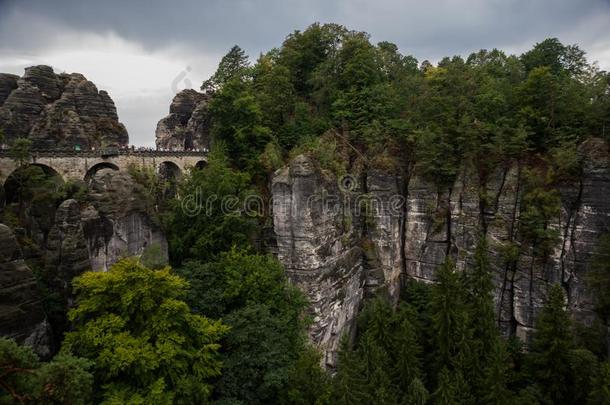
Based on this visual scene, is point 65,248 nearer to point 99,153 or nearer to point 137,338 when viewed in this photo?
point 137,338

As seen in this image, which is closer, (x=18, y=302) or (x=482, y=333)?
(x=18, y=302)

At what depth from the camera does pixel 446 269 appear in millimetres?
21406

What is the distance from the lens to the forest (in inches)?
626

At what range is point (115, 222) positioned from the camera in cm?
2103

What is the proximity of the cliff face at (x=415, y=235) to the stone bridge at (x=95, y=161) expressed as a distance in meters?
11.2

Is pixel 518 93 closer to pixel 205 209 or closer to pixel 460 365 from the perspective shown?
pixel 460 365

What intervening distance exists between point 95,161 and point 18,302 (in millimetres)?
14835

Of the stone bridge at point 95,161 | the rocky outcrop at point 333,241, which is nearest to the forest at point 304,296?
the rocky outcrop at point 333,241

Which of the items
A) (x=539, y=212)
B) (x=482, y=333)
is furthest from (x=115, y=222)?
(x=539, y=212)

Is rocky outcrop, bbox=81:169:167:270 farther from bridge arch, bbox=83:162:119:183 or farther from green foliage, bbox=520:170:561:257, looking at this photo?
green foliage, bbox=520:170:561:257

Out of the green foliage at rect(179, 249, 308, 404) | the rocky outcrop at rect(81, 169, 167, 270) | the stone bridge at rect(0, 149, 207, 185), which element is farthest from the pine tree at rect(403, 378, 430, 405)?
the stone bridge at rect(0, 149, 207, 185)

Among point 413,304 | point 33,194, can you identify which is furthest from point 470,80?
point 33,194

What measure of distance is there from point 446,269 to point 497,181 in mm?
8835

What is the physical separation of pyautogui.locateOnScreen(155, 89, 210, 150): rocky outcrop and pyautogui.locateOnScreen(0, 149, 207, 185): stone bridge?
476 centimetres
